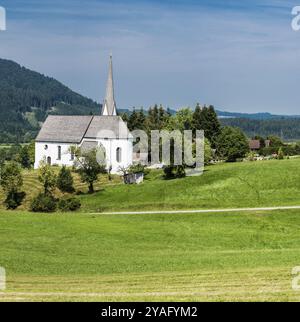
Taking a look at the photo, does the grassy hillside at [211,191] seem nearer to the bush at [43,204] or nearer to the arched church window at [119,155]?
the bush at [43,204]

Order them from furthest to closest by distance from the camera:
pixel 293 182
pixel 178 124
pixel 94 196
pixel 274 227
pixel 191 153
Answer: pixel 178 124 < pixel 191 153 < pixel 94 196 < pixel 293 182 < pixel 274 227

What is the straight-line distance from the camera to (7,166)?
6838 centimetres

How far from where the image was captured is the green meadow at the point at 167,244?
19.5 meters

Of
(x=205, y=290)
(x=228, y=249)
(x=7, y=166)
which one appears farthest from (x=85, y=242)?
(x=7, y=166)

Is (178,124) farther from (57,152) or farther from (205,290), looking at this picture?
(205,290)

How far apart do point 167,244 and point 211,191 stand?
25.4 m

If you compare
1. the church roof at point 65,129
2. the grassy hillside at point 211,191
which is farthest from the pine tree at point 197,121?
the grassy hillside at point 211,191

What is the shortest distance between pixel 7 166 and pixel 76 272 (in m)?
44.5

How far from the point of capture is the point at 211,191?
62.0 m

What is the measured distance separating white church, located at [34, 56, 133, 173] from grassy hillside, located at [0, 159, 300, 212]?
18.2 metres

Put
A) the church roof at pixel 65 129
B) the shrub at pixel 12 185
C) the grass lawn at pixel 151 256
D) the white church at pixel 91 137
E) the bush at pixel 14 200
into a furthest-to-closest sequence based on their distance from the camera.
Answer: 1. the church roof at pixel 65 129
2. the white church at pixel 91 137
3. the shrub at pixel 12 185
4. the bush at pixel 14 200
5. the grass lawn at pixel 151 256

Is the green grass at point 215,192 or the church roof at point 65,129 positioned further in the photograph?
the church roof at point 65,129

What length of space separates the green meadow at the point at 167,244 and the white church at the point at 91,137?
20367mm

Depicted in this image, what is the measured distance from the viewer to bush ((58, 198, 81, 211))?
201ft
